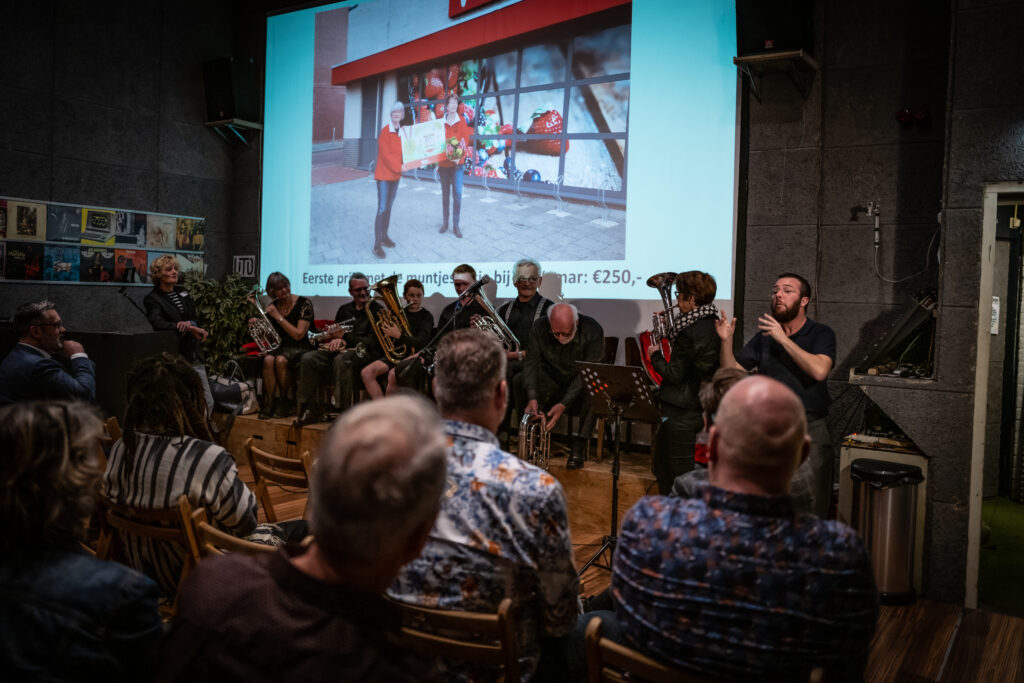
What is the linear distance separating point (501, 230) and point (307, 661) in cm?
589

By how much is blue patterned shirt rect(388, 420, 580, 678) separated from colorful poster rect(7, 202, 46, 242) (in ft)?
22.4

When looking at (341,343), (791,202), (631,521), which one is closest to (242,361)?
(341,343)

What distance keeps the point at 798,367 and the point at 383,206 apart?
4.61m

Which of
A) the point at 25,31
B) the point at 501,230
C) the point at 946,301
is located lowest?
the point at 946,301

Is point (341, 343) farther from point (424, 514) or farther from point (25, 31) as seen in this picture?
point (424, 514)

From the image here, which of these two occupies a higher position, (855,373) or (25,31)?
(25,31)

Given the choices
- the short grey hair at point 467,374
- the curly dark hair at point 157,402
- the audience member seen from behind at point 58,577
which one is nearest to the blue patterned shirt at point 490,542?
the short grey hair at point 467,374

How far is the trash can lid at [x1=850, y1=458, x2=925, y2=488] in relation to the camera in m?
3.69

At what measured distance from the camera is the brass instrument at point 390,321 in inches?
240

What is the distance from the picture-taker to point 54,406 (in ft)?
4.32

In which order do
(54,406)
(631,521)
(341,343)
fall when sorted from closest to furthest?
(54,406) < (631,521) < (341,343)

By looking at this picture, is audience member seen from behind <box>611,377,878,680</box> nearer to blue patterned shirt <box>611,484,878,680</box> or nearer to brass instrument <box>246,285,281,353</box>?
blue patterned shirt <box>611,484,878,680</box>

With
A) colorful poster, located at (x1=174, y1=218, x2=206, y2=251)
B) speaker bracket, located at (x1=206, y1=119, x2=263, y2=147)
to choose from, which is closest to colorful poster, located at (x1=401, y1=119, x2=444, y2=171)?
speaker bracket, located at (x1=206, y1=119, x2=263, y2=147)

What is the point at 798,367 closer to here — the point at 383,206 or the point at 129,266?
the point at 383,206
